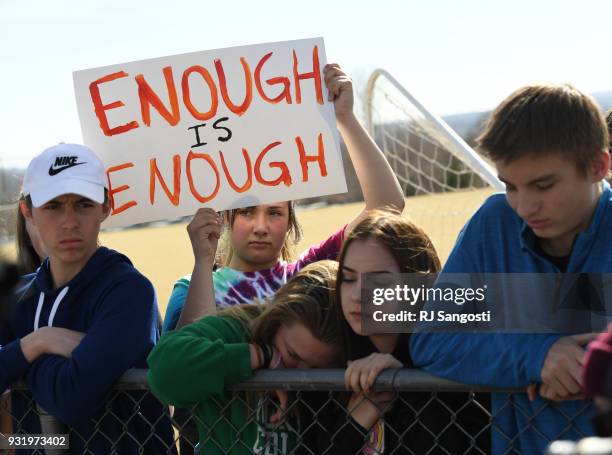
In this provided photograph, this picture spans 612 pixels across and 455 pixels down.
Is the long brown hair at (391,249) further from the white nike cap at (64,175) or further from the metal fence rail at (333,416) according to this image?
the white nike cap at (64,175)

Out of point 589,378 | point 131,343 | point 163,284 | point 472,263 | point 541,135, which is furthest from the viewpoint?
point 163,284

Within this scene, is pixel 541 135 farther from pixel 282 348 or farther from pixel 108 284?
pixel 108 284

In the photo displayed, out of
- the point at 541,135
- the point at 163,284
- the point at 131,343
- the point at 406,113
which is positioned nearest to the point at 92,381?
the point at 131,343

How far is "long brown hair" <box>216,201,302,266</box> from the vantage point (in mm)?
3374

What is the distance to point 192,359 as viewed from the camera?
2330 millimetres

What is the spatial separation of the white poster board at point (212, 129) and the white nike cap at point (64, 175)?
24 cm

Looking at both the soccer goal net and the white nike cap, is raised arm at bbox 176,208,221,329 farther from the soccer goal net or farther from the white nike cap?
the soccer goal net

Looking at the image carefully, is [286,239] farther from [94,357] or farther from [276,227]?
[94,357]

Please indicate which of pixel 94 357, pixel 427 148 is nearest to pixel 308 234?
pixel 427 148

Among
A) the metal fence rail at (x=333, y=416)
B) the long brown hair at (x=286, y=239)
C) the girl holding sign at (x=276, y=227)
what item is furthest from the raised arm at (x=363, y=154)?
the metal fence rail at (x=333, y=416)

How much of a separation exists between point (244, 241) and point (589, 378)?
1892 mm

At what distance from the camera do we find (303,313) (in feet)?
8.14

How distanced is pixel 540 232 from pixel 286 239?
152 centimetres

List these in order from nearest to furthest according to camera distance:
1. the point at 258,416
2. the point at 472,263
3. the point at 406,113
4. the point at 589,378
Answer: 1. the point at 589,378
2. the point at 472,263
3. the point at 258,416
4. the point at 406,113
